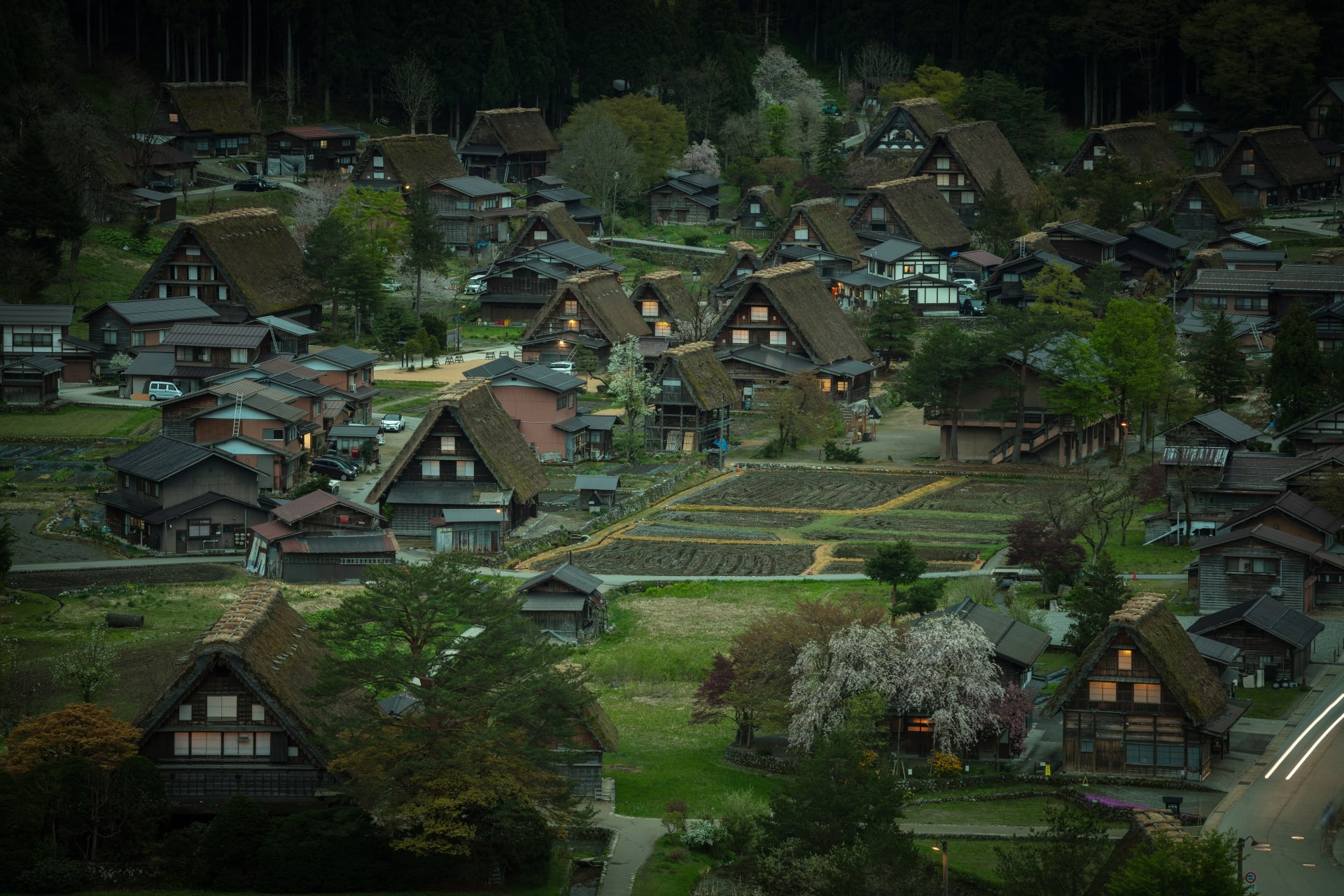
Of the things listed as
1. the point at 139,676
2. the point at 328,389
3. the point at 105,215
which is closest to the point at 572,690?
the point at 139,676

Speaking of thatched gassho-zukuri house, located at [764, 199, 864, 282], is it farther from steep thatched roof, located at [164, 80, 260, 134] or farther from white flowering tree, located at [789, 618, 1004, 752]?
white flowering tree, located at [789, 618, 1004, 752]

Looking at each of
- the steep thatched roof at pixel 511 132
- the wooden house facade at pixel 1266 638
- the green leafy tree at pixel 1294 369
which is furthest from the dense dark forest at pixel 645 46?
the wooden house facade at pixel 1266 638

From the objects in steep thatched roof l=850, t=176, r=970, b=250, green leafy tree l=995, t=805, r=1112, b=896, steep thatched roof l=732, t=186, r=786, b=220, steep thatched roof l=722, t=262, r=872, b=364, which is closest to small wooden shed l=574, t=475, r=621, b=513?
steep thatched roof l=722, t=262, r=872, b=364

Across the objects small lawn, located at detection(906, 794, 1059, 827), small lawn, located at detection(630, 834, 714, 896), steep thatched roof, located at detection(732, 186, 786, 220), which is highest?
steep thatched roof, located at detection(732, 186, 786, 220)

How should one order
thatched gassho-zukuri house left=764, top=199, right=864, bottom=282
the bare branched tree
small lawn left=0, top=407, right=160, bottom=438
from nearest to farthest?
small lawn left=0, top=407, right=160, bottom=438 → thatched gassho-zukuri house left=764, top=199, right=864, bottom=282 → the bare branched tree

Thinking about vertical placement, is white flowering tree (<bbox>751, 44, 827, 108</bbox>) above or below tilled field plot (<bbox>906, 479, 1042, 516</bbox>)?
above

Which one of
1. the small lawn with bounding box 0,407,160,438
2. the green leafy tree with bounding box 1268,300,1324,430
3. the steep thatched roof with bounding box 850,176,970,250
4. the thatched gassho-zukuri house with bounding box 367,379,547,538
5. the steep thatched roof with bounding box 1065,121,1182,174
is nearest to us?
the thatched gassho-zukuri house with bounding box 367,379,547,538

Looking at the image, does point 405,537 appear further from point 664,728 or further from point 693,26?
point 693,26
